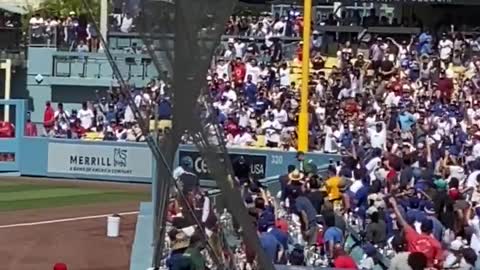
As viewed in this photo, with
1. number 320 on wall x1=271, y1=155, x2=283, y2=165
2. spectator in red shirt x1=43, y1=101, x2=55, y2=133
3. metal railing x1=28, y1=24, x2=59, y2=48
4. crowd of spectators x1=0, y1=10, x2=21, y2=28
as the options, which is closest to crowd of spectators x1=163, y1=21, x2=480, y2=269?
number 320 on wall x1=271, y1=155, x2=283, y2=165

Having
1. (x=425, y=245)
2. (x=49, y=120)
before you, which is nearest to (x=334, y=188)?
(x=425, y=245)

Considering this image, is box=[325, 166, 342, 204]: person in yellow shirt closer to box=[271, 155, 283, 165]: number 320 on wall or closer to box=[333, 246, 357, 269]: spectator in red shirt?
box=[333, 246, 357, 269]: spectator in red shirt

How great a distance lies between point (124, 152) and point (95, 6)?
19.4 m

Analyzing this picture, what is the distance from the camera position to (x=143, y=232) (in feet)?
49.5

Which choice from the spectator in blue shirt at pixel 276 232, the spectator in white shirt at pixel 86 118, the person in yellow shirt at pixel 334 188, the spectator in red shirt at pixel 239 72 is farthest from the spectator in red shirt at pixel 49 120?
the spectator in blue shirt at pixel 276 232

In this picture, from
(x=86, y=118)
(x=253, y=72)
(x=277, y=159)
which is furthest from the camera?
(x=253, y=72)

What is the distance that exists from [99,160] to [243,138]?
11.3 feet

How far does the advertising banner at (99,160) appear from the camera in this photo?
27047 mm

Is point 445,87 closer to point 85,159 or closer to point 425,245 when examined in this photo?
point 85,159

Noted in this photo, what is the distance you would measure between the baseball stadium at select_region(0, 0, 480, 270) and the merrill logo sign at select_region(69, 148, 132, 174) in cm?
2

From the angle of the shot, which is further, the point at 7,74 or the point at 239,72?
the point at 7,74

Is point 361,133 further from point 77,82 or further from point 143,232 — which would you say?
point 77,82

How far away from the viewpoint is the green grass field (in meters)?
23.2

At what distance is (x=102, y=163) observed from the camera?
89.1 ft
